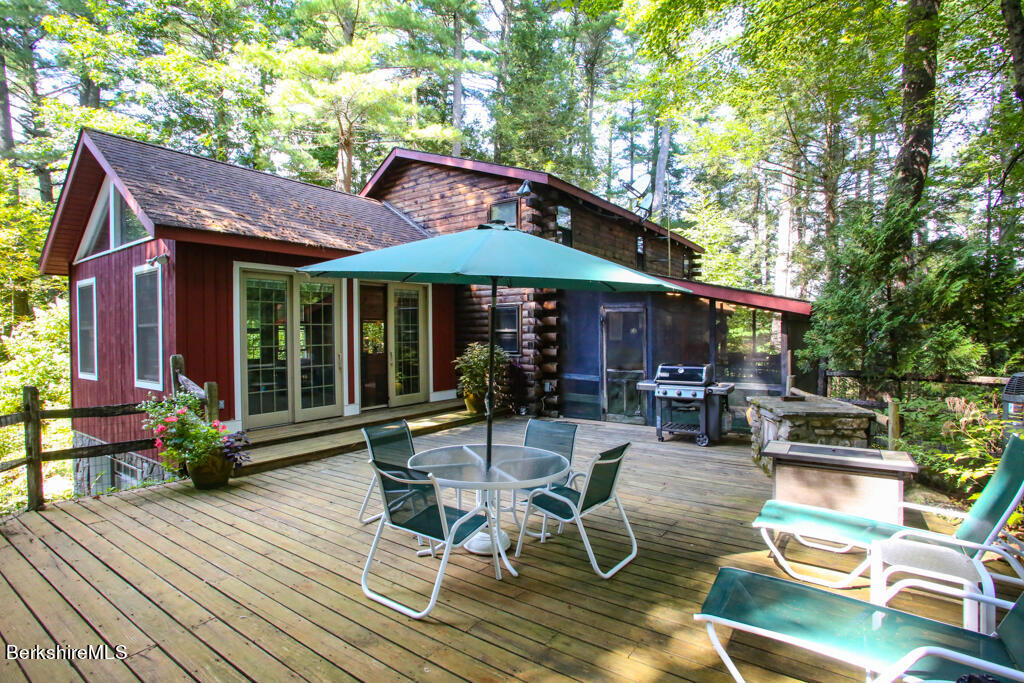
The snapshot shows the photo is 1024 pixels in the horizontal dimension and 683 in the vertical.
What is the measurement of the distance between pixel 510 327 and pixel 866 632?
7012 mm

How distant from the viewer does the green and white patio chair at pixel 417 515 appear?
2518mm

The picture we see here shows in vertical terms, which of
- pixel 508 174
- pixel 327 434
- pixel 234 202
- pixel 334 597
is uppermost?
pixel 508 174

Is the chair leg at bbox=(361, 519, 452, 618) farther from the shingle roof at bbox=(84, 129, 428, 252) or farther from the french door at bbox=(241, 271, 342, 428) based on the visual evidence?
the shingle roof at bbox=(84, 129, 428, 252)

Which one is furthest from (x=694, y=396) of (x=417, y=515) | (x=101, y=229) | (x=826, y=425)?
(x=101, y=229)

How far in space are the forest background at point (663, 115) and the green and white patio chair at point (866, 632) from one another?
17.0 feet

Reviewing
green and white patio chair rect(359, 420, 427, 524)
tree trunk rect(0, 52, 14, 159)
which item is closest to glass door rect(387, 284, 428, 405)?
green and white patio chair rect(359, 420, 427, 524)

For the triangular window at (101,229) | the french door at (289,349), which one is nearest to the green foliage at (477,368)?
the french door at (289,349)

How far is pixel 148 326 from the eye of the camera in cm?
632

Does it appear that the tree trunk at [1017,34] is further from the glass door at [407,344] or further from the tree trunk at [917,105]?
the glass door at [407,344]

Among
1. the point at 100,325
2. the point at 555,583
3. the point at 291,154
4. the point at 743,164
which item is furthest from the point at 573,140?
the point at 555,583

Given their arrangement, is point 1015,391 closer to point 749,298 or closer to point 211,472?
point 749,298

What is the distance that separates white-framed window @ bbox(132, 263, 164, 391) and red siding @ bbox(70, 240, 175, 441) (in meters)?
0.13

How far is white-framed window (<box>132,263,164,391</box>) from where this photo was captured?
19.7 ft

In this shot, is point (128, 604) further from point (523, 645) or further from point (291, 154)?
point (291, 154)
